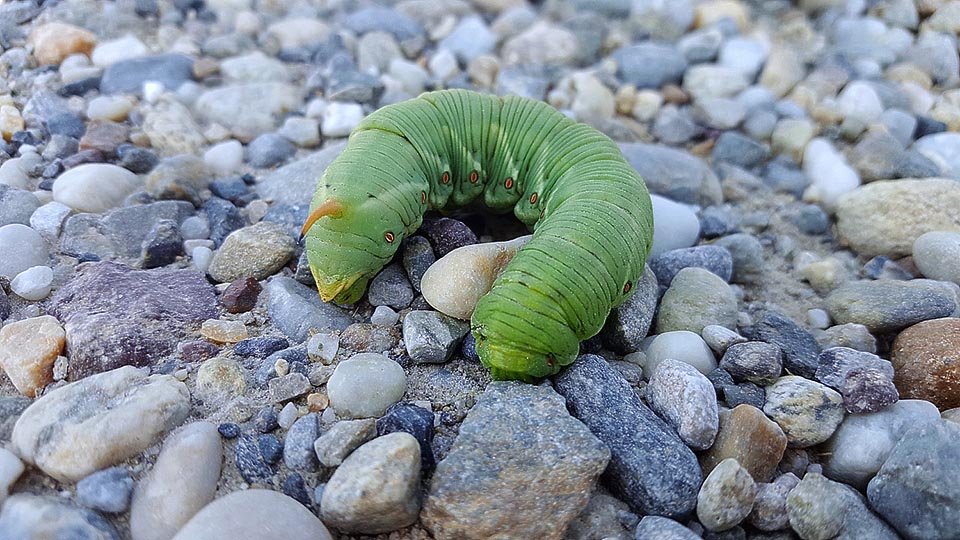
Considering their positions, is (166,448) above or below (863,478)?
above

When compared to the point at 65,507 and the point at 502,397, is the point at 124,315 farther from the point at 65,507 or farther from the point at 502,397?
the point at 502,397

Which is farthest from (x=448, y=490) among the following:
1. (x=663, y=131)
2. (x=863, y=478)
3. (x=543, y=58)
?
(x=543, y=58)

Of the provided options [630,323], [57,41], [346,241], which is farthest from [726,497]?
[57,41]

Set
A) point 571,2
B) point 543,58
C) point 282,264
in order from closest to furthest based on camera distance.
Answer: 1. point 282,264
2. point 543,58
3. point 571,2

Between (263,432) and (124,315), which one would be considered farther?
(124,315)

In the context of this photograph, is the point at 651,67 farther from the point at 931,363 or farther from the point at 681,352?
the point at 931,363

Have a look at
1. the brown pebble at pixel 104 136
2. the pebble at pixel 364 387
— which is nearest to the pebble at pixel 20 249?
the brown pebble at pixel 104 136

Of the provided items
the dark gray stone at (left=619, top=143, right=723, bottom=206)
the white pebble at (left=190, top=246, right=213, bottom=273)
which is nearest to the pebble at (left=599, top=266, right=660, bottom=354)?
the dark gray stone at (left=619, top=143, right=723, bottom=206)
